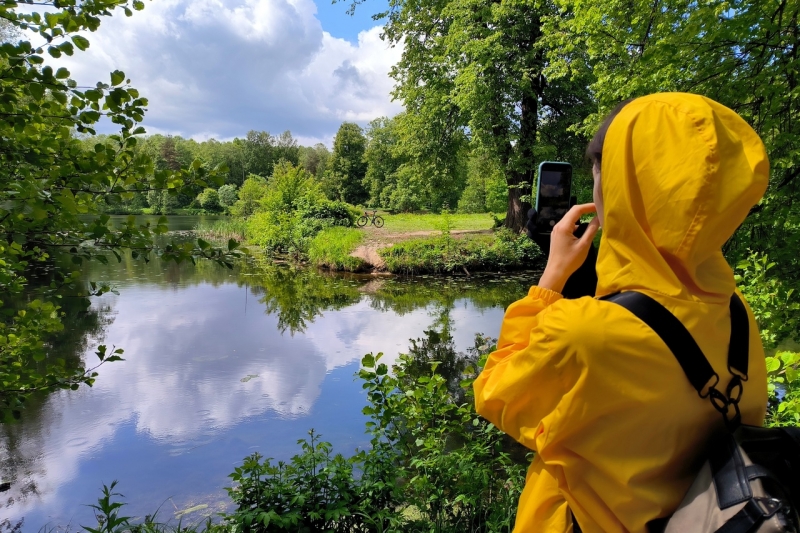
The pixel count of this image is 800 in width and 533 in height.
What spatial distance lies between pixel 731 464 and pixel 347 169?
4602 centimetres

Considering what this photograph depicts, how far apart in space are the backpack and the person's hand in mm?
286

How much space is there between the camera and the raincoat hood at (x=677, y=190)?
80 centimetres

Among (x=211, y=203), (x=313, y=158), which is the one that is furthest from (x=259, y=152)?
(x=211, y=203)

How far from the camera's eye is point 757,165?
32.5 inches

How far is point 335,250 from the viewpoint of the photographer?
16359 mm

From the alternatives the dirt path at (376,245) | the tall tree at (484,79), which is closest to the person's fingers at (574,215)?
the tall tree at (484,79)

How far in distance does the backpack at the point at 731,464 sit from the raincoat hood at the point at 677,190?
0.07m

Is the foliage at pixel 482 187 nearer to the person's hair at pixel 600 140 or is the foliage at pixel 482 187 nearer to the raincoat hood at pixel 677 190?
the person's hair at pixel 600 140

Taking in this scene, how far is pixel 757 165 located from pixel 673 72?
15.7ft

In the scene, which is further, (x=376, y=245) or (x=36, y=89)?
(x=376, y=245)

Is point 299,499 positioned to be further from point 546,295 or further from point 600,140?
point 600,140

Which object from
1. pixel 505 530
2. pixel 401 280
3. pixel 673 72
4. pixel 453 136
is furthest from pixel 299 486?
pixel 453 136

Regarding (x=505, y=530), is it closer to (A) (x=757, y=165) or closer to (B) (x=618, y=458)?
(B) (x=618, y=458)

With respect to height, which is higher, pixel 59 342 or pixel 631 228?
pixel 631 228
